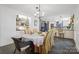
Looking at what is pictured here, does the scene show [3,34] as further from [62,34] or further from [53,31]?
[62,34]

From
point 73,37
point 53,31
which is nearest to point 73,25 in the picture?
point 73,37

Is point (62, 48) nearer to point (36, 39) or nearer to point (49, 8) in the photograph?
point (36, 39)

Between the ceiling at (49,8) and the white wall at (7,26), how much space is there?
0.14 meters

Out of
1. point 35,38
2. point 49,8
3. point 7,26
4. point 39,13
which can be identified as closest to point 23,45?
point 35,38

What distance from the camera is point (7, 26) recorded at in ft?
9.07

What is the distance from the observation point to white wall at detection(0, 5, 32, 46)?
8.89 feet

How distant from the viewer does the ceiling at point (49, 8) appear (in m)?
2.69

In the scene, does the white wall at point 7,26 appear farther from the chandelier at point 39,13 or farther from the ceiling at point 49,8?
the chandelier at point 39,13

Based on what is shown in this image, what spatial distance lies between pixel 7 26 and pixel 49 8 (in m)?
1.08

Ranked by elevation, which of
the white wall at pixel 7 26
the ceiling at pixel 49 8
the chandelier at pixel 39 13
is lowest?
the white wall at pixel 7 26

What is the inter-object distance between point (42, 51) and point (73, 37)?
2.64 feet

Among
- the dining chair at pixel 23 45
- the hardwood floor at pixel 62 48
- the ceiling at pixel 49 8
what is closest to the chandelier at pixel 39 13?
the ceiling at pixel 49 8

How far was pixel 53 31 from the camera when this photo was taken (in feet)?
9.10
